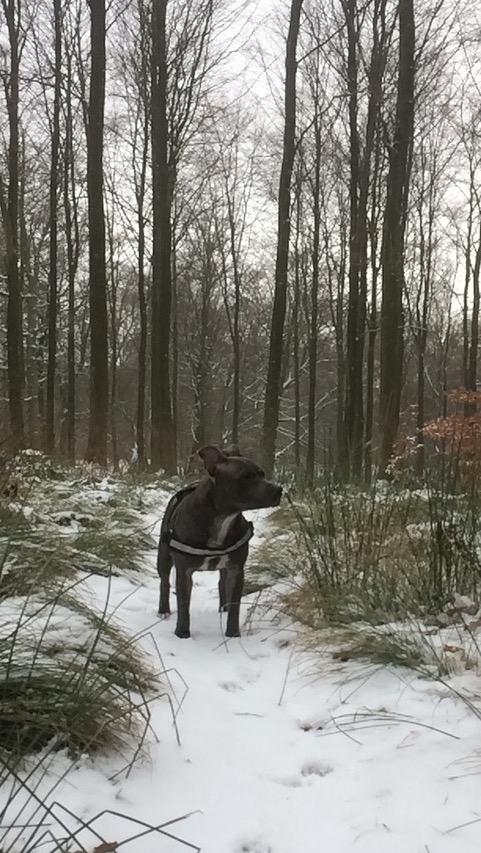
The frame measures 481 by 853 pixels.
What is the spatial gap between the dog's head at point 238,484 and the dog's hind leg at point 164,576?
0.57m

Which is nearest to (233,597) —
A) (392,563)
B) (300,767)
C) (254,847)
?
(392,563)

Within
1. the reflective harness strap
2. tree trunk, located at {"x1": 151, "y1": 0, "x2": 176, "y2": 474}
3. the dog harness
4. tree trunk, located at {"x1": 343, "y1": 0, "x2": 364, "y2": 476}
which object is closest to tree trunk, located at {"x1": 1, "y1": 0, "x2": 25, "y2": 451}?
tree trunk, located at {"x1": 151, "y1": 0, "x2": 176, "y2": 474}

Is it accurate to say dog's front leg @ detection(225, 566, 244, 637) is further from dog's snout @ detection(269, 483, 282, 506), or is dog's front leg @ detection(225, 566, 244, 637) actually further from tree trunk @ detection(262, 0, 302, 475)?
tree trunk @ detection(262, 0, 302, 475)

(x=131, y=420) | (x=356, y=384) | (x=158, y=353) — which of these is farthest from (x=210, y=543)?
(x=131, y=420)

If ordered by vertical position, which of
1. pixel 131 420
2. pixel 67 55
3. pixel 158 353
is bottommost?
pixel 131 420

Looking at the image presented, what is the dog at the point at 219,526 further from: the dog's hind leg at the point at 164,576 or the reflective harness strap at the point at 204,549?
the dog's hind leg at the point at 164,576

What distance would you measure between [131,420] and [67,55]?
2387cm

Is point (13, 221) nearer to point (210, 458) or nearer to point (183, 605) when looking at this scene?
point (210, 458)

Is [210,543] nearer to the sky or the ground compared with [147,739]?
nearer to the sky

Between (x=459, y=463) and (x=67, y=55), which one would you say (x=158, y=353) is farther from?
(x=459, y=463)

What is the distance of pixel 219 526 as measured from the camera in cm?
374

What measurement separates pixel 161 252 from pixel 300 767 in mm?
12532

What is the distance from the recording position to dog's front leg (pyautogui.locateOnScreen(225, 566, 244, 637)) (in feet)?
12.2

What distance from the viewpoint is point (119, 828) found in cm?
182
